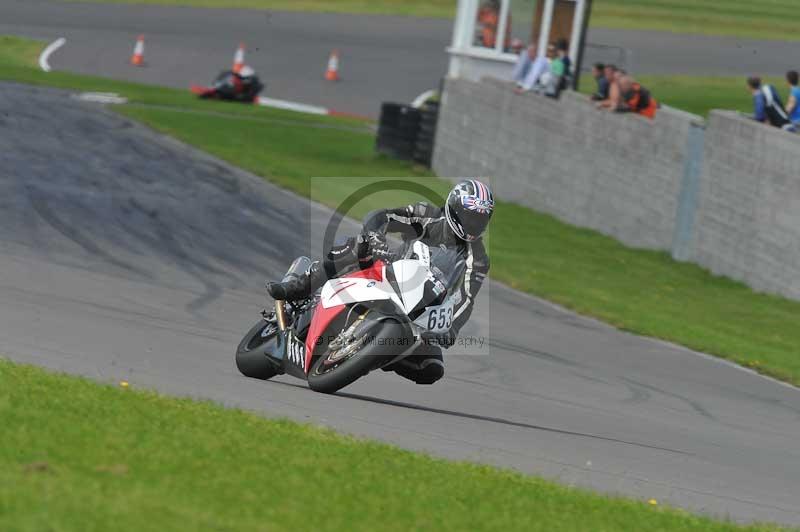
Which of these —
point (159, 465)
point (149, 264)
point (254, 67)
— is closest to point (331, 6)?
point (254, 67)

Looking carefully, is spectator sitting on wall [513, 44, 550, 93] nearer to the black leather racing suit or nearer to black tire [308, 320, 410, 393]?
the black leather racing suit

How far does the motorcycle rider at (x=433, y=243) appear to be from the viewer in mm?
9094

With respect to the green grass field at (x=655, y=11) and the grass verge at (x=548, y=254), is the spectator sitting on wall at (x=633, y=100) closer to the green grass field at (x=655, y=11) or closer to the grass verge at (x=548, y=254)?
the grass verge at (x=548, y=254)

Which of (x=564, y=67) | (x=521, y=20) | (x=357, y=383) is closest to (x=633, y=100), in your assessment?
(x=564, y=67)

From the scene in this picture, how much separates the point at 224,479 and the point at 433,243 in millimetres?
3674

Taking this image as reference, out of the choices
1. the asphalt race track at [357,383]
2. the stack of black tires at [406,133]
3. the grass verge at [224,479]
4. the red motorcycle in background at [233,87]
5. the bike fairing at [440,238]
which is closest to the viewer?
the grass verge at [224,479]

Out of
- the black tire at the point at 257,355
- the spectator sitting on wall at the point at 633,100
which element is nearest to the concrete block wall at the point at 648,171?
the spectator sitting on wall at the point at 633,100

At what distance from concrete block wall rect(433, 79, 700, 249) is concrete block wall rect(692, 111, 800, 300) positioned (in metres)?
0.86

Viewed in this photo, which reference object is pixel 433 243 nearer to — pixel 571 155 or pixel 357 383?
pixel 357 383

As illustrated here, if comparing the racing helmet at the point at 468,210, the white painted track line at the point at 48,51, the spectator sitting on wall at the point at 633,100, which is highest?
the racing helmet at the point at 468,210

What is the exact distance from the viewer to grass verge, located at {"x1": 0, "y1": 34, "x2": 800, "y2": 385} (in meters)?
16.0

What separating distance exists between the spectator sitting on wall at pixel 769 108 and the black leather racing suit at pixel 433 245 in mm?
11261

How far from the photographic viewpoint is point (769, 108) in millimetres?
19812

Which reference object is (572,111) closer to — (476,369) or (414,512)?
(476,369)
